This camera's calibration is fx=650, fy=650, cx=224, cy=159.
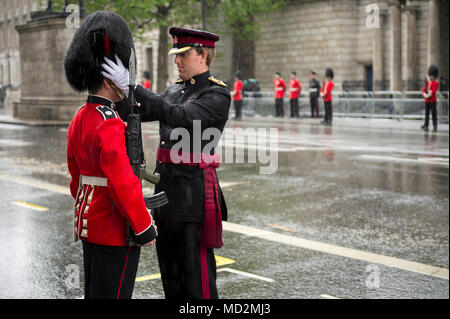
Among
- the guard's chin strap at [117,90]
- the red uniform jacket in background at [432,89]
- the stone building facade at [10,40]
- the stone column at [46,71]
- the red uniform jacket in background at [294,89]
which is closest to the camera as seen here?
the guard's chin strap at [117,90]

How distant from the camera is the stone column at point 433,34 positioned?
3225 centimetres

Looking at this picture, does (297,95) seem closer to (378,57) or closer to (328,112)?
(328,112)

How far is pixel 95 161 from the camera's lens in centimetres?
290

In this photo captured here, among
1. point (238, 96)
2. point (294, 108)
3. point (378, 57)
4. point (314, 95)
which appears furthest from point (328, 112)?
point (378, 57)

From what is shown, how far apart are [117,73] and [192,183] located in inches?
33.0

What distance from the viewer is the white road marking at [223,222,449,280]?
20.1 feet

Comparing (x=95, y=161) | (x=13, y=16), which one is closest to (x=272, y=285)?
(x=95, y=161)

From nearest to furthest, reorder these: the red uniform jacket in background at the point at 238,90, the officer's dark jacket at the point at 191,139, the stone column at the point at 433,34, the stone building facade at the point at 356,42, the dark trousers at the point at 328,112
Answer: the officer's dark jacket at the point at 191,139, the dark trousers at the point at 328,112, the red uniform jacket in background at the point at 238,90, the stone column at the point at 433,34, the stone building facade at the point at 356,42

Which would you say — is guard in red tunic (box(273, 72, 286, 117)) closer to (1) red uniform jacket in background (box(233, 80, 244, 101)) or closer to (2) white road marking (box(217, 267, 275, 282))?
(1) red uniform jacket in background (box(233, 80, 244, 101))

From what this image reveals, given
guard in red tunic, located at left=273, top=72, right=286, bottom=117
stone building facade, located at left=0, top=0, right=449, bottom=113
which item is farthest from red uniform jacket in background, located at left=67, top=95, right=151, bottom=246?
guard in red tunic, located at left=273, top=72, right=286, bottom=117

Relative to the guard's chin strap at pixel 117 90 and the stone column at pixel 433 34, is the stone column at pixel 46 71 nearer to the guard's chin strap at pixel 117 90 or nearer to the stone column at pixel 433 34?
the stone column at pixel 433 34

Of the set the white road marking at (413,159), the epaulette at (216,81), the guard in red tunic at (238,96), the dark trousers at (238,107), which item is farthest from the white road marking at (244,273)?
the dark trousers at (238,107)
